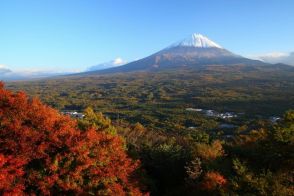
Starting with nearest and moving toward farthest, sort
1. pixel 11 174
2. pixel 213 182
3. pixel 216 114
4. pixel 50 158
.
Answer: pixel 11 174
pixel 50 158
pixel 213 182
pixel 216 114

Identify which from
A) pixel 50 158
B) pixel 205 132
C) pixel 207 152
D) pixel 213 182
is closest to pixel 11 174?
pixel 50 158

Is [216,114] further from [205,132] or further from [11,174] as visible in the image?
[11,174]

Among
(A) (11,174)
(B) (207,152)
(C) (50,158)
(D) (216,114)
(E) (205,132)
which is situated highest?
(C) (50,158)

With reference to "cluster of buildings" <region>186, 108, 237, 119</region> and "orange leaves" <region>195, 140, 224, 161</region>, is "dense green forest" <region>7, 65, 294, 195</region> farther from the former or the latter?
"cluster of buildings" <region>186, 108, 237, 119</region>

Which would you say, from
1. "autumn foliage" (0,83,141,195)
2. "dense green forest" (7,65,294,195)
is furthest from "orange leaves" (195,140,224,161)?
"autumn foliage" (0,83,141,195)

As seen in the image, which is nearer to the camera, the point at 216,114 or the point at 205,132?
the point at 205,132

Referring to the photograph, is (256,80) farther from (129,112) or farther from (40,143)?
(40,143)

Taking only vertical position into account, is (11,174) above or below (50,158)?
below
